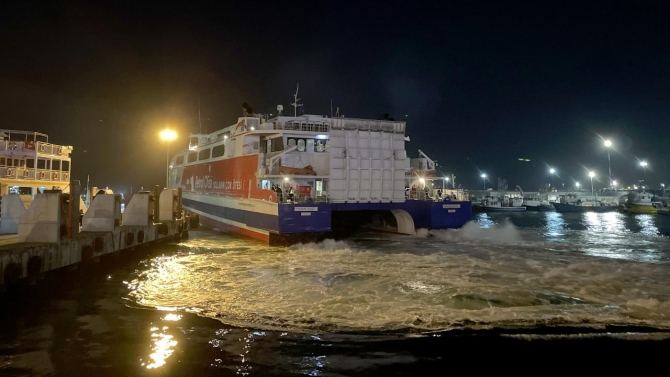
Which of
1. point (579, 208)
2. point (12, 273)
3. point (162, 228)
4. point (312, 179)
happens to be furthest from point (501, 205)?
point (12, 273)

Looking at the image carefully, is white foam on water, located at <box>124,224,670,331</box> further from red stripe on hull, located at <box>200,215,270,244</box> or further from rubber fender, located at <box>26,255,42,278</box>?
rubber fender, located at <box>26,255,42,278</box>

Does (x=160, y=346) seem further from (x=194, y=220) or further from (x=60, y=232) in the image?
(x=194, y=220)

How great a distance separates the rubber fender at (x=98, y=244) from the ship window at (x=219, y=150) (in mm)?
12404

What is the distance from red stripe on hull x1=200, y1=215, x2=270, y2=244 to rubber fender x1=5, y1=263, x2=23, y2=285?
9881 mm

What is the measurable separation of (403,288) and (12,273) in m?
8.80

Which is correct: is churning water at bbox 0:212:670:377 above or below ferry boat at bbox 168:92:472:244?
below

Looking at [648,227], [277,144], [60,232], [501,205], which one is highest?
[277,144]

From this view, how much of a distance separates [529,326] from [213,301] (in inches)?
248

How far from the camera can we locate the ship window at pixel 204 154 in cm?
2767

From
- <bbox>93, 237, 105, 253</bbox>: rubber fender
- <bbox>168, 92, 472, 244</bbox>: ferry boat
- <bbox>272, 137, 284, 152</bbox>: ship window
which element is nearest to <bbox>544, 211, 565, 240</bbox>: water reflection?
<bbox>168, 92, 472, 244</bbox>: ferry boat

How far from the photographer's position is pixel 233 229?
22.4m

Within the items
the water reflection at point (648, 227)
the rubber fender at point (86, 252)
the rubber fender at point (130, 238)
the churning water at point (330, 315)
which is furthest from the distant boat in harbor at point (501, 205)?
the rubber fender at point (86, 252)

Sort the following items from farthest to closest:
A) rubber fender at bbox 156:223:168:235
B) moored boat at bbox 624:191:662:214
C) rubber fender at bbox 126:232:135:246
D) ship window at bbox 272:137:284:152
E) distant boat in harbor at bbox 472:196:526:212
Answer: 1. distant boat in harbor at bbox 472:196:526:212
2. moored boat at bbox 624:191:662:214
3. ship window at bbox 272:137:284:152
4. rubber fender at bbox 156:223:168:235
5. rubber fender at bbox 126:232:135:246

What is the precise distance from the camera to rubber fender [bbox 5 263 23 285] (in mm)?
8695
